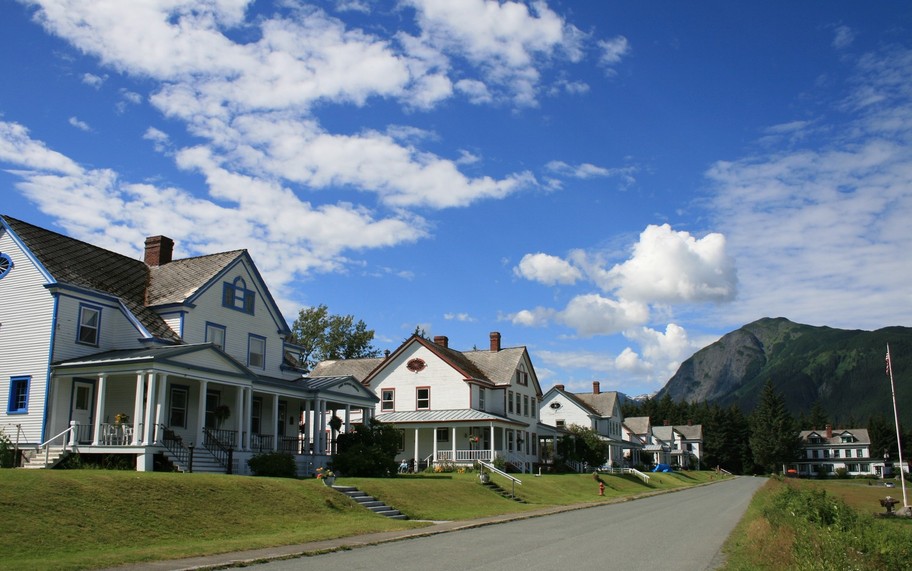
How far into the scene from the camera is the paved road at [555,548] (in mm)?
15055

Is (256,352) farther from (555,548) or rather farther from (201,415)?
(555,548)

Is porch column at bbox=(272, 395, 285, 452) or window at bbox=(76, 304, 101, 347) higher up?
window at bbox=(76, 304, 101, 347)

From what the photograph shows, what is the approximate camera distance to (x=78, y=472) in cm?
1986

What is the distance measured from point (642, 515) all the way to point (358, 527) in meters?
→ 14.2

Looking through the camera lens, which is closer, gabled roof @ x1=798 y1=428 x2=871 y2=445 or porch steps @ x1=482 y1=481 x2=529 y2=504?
porch steps @ x1=482 y1=481 x2=529 y2=504

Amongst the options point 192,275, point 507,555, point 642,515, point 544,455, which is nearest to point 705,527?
point 642,515

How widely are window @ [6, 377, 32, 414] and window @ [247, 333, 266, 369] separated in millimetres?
9608

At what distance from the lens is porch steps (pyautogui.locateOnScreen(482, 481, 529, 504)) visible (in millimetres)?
36281

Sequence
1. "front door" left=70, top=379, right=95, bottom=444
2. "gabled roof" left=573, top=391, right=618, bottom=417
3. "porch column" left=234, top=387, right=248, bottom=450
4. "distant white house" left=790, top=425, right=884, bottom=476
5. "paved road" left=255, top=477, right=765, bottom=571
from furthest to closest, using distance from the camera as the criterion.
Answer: "distant white house" left=790, top=425, right=884, bottom=476
"gabled roof" left=573, top=391, right=618, bottom=417
"porch column" left=234, top=387, right=248, bottom=450
"front door" left=70, top=379, right=95, bottom=444
"paved road" left=255, top=477, right=765, bottom=571

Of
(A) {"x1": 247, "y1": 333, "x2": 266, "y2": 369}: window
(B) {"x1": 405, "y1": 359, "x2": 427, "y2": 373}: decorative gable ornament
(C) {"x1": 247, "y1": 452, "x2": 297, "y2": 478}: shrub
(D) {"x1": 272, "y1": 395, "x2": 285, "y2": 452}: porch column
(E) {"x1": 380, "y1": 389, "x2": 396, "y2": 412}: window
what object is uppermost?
(B) {"x1": 405, "y1": 359, "x2": 427, "y2": 373}: decorative gable ornament

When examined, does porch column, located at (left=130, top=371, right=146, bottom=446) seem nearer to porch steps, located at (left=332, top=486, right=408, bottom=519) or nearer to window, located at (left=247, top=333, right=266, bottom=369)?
porch steps, located at (left=332, top=486, right=408, bottom=519)

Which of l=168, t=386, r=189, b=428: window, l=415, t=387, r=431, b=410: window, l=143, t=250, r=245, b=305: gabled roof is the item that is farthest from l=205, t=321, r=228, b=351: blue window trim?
l=415, t=387, r=431, b=410: window

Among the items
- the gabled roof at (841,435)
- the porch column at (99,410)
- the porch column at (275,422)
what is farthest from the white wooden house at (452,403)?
the gabled roof at (841,435)

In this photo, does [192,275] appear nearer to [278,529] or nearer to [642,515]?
[278,529]
